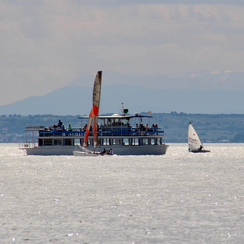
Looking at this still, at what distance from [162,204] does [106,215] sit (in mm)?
5833

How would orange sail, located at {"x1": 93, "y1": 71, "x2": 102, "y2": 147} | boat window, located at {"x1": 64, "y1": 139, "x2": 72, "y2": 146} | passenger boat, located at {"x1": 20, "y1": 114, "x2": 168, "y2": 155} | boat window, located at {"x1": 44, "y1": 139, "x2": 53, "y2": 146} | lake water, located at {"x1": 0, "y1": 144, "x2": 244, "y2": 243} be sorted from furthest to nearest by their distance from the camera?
boat window, located at {"x1": 64, "y1": 139, "x2": 72, "y2": 146} → boat window, located at {"x1": 44, "y1": 139, "x2": 53, "y2": 146} → passenger boat, located at {"x1": 20, "y1": 114, "x2": 168, "y2": 155} → orange sail, located at {"x1": 93, "y1": 71, "x2": 102, "y2": 147} → lake water, located at {"x1": 0, "y1": 144, "x2": 244, "y2": 243}

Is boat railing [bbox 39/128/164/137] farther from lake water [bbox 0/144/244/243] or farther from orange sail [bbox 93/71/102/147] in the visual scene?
lake water [bbox 0/144/244/243]

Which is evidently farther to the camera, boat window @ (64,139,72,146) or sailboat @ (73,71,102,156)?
boat window @ (64,139,72,146)

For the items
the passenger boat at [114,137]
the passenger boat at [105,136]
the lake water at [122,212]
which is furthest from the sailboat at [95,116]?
the lake water at [122,212]

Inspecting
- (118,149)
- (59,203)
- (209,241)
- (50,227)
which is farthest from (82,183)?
(118,149)

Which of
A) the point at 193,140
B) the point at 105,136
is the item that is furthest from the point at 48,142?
the point at 193,140

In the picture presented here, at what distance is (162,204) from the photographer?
37.8 meters

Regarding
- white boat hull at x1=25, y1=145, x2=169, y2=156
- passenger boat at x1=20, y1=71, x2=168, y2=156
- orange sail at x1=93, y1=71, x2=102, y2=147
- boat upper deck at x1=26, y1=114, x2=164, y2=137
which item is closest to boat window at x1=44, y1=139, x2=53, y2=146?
passenger boat at x1=20, y1=71, x2=168, y2=156

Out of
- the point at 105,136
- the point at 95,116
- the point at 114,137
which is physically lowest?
the point at 114,137

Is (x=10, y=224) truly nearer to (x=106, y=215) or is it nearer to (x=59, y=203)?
(x=106, y=215)

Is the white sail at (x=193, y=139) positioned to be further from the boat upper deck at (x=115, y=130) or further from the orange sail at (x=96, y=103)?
the orange sail at (x=96, y=103)

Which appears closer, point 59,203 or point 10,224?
point 10,224

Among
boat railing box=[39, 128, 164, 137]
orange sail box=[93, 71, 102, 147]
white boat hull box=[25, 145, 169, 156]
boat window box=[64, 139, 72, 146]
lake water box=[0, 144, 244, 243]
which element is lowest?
lake water box=[0, 144, 244, 243]

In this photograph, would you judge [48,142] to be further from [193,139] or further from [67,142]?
[193,139]
